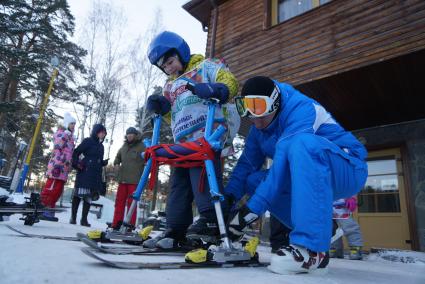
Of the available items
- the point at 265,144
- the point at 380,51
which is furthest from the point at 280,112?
the point at 380,51

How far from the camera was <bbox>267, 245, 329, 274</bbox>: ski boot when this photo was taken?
138cm

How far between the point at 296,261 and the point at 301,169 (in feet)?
1.46

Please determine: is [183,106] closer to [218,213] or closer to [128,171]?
[218,213]

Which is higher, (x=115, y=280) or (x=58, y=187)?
(x=58, y=187)

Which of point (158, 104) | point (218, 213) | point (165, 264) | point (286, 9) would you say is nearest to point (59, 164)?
point (158, 104)

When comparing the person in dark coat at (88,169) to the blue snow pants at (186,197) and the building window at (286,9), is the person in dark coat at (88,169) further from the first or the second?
the building window at (286,9)

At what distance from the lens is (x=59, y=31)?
722 inches

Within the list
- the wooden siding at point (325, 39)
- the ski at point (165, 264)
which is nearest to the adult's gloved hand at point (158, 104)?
the ski at point (165, 264)

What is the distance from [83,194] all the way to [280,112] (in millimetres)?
4347

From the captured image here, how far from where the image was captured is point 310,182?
1462 mm

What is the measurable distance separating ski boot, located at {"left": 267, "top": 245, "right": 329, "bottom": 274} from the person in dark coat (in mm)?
4440

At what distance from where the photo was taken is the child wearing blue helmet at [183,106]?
2.31 meters

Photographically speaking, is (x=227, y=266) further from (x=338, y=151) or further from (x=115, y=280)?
(x=338, y=151)

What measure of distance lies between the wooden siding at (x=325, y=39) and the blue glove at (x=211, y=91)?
3.34 metres
